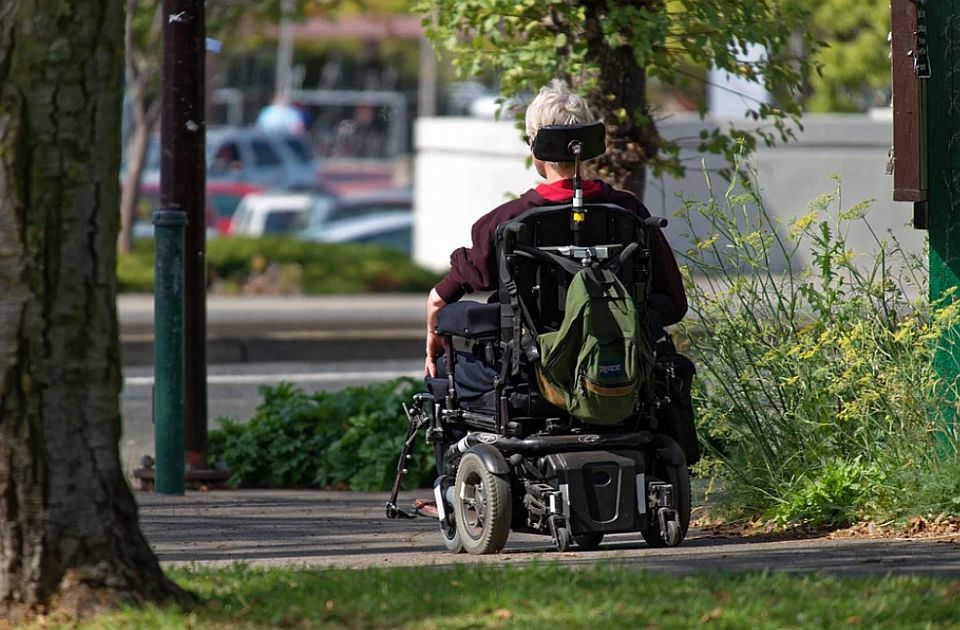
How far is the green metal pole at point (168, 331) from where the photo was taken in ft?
26.7

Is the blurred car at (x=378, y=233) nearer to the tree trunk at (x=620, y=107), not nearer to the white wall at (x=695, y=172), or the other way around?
the white wall at (x=695, y=172)

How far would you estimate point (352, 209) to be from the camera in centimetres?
3095

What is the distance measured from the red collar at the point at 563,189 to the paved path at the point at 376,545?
126 cm

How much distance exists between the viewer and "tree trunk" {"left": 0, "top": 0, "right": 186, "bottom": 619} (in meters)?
4.47

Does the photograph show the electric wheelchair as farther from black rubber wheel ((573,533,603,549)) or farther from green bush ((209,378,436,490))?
green bush ((209,378,436,490))

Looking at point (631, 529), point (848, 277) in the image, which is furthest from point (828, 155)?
point (631, 529)

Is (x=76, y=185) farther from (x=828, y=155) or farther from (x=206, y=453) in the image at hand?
(x=828, y=155)

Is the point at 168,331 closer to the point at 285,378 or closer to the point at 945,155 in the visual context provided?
the point at 945,155

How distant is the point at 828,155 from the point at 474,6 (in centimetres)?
1217

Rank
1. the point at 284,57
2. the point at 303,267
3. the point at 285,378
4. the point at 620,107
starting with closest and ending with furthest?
the point at 620,107
the point at 285,378
the point at 303,267
the point at 284,57

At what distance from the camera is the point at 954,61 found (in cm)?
653

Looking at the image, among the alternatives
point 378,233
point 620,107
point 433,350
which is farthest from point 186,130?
point 378,233

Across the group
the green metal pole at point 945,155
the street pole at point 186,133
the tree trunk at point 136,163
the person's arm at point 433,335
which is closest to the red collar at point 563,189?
the person's arm at point 433,335

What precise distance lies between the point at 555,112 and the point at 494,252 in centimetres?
55
